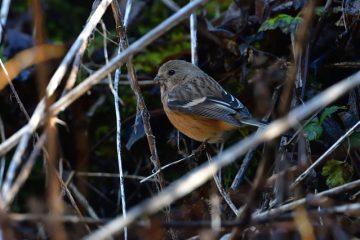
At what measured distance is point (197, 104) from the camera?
4.61 meters

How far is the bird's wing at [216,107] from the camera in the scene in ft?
13.7

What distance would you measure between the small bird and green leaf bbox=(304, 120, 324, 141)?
1.24 ft

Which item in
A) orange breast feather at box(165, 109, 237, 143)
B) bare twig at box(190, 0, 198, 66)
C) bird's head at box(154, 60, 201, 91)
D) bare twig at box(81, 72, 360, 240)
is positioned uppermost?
bare twig at box(81, 72, 360, 240)

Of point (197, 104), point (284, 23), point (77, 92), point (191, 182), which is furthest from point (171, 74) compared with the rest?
point (191, 182)

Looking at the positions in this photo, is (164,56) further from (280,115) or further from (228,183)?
(280,115)

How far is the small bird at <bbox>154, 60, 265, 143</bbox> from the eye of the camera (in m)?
4.30

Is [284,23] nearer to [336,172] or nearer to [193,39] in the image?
[193,39]

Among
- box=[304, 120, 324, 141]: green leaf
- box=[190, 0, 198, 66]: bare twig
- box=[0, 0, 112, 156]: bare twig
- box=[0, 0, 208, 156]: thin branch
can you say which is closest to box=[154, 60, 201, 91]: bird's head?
box=[190, 0, 198, 66]: bare twig

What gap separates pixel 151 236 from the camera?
78.0 inches

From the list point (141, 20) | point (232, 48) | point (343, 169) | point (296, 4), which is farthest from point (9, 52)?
point (343, 169)

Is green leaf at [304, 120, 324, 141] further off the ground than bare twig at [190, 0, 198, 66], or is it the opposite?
bare twig at [190, 0, 198, 66]

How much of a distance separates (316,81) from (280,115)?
96.3 inches

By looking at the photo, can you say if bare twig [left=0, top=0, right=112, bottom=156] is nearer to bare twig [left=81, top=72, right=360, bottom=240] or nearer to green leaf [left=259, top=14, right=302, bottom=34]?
bare twig [left=81, top=72, right=360, bottom=240]

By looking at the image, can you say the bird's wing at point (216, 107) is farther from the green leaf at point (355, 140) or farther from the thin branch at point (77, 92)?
the thin branch at point (77, 92)
